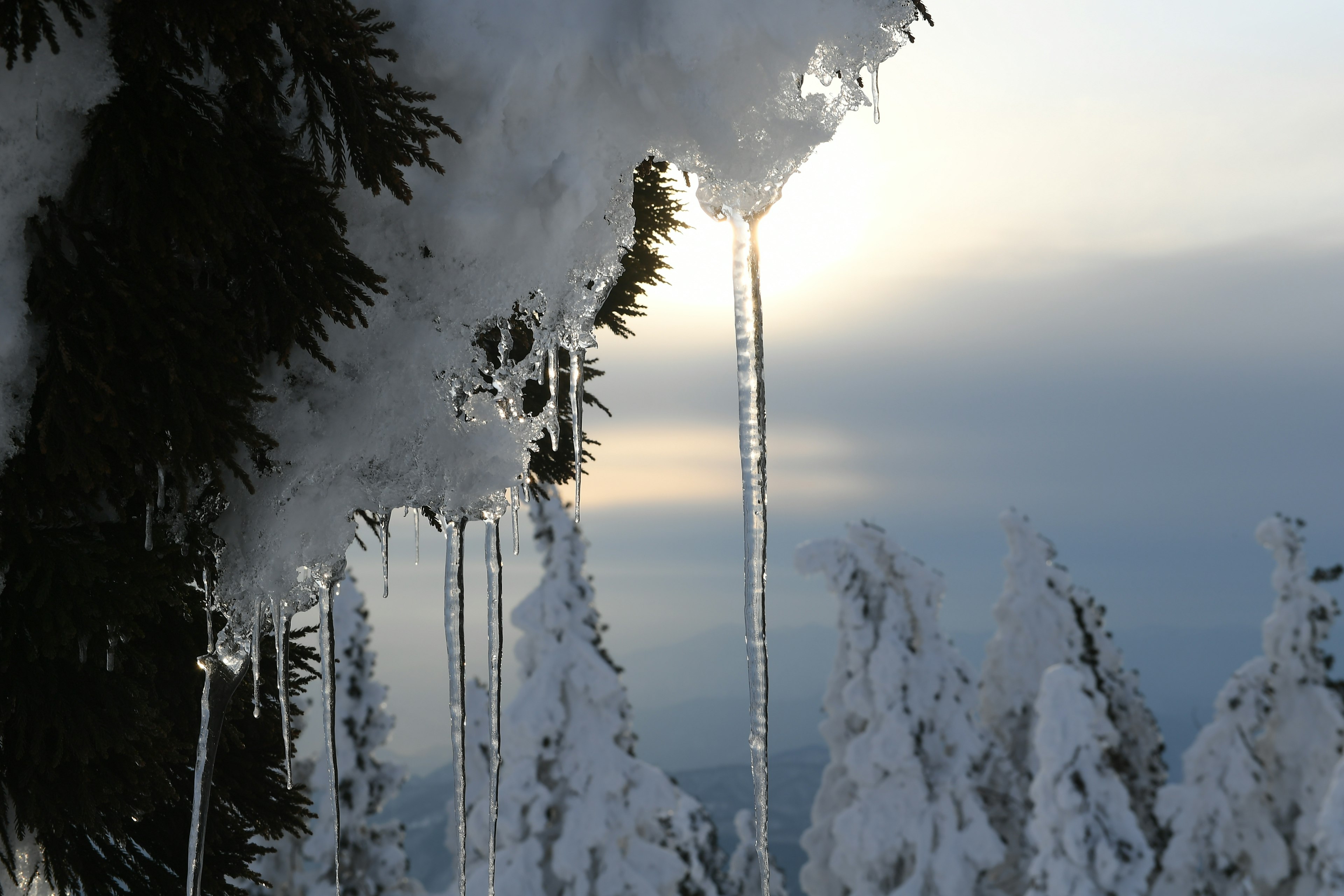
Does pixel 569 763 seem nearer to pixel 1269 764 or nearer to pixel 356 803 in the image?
pixel 356 803

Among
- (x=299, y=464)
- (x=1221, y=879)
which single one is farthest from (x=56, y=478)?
(x=1221, y=879)

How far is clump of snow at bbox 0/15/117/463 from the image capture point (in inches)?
133

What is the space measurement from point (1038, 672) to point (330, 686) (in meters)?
24.7

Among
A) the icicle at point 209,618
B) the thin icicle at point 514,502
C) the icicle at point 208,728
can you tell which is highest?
the thin icicle at point 514,502

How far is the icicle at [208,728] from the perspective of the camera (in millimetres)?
4273

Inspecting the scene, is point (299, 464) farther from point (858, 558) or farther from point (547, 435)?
point (858, 558)

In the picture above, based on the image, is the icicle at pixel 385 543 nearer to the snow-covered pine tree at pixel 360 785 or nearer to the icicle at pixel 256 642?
the icicle at pixel 256 642

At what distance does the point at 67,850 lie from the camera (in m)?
4.43

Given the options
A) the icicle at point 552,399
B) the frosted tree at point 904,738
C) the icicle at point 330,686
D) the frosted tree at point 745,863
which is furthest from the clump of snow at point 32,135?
the frosted tree at point 745,863

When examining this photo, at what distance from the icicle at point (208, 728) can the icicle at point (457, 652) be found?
2.89ft

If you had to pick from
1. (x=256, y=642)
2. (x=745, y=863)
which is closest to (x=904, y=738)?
(x=745, y=863)

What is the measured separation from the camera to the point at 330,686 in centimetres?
475

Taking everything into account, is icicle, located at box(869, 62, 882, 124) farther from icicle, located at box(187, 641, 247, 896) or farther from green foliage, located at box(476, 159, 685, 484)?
icicle, located at box(187, 641, 247, 896)

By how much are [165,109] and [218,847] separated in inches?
144
